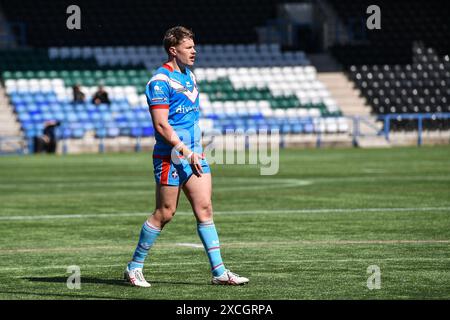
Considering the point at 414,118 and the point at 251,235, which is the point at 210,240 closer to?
the point at 251,235

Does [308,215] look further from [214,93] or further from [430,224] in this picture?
[214,93]

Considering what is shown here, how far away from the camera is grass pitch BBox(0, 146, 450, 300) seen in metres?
10.2

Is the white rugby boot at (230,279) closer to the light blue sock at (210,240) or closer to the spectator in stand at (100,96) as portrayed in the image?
the light blue sock at (210,240)

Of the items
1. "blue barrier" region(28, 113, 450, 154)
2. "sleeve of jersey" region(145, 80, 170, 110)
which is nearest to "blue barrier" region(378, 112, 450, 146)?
"blue barrier" region(28, 113, 450, 154)

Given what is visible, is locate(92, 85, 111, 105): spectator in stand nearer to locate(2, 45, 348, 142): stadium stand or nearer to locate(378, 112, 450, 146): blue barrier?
locate(2, 45, 348, 142): stadium stand

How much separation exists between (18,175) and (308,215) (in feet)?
42.5

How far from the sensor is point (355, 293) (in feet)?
31.6

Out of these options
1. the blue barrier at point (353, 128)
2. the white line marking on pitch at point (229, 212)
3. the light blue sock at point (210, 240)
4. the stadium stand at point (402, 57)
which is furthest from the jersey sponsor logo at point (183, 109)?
the stadium stand at point (402, 57)

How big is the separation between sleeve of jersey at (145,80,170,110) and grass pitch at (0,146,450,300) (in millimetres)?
1579

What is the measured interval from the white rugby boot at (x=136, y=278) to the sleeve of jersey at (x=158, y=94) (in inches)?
57.1

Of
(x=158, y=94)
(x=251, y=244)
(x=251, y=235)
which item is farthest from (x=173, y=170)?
(x=251, y=235)

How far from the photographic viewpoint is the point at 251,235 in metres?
15.0

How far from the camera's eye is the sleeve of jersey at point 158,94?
10.3 meters

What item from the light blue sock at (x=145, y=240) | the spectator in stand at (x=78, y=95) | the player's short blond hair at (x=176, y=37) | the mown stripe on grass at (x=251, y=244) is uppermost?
the player's short blond hair at (x=176, y=37)
